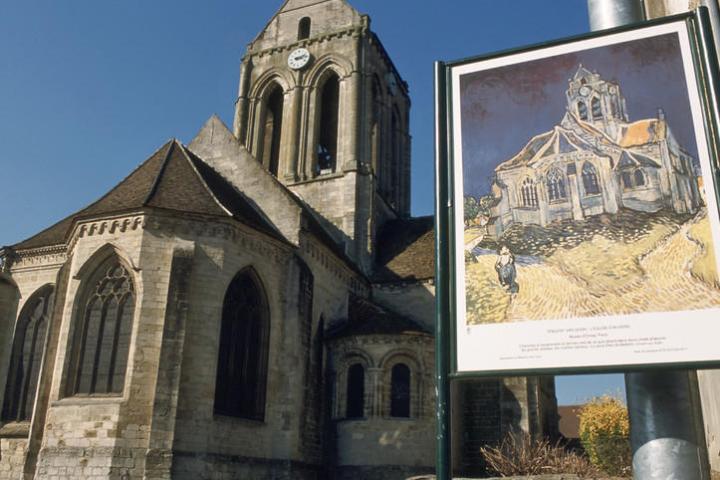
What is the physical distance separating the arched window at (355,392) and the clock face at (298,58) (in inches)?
565

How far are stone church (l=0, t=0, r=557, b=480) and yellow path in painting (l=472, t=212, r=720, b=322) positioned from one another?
34.9ft

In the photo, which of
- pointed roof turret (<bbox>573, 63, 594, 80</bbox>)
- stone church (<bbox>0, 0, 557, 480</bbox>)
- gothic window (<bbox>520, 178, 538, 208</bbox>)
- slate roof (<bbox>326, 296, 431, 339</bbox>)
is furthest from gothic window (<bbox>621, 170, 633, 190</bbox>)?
slate roof (<bbox>326, 296, 431, 339</bbox>)

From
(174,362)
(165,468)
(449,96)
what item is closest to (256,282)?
(174,362)

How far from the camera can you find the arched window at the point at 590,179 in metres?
5.83

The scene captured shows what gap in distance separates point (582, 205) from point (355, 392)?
1367cm

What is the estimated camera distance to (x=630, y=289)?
5.34 meters

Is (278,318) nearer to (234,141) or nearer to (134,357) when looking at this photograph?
(134,357)

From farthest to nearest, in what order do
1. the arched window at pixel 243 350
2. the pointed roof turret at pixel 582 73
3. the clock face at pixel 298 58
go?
1. the clock face at pixel 298 58
2. the arched window at pixel 243 350
3. the pointed roof turret at pixel 582 73

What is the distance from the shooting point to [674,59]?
5680 mm

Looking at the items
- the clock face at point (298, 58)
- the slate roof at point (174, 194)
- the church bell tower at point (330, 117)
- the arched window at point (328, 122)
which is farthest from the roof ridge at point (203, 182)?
the clock face at point (298, 58)

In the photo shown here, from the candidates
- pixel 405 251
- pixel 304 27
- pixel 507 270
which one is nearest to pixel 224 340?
pixel 405 251

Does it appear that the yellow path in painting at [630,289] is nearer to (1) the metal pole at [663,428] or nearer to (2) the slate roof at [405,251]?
(1) the metal pole at [663,428]

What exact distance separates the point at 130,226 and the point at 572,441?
16860 mm

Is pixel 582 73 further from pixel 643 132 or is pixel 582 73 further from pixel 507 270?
pixel 507 270
